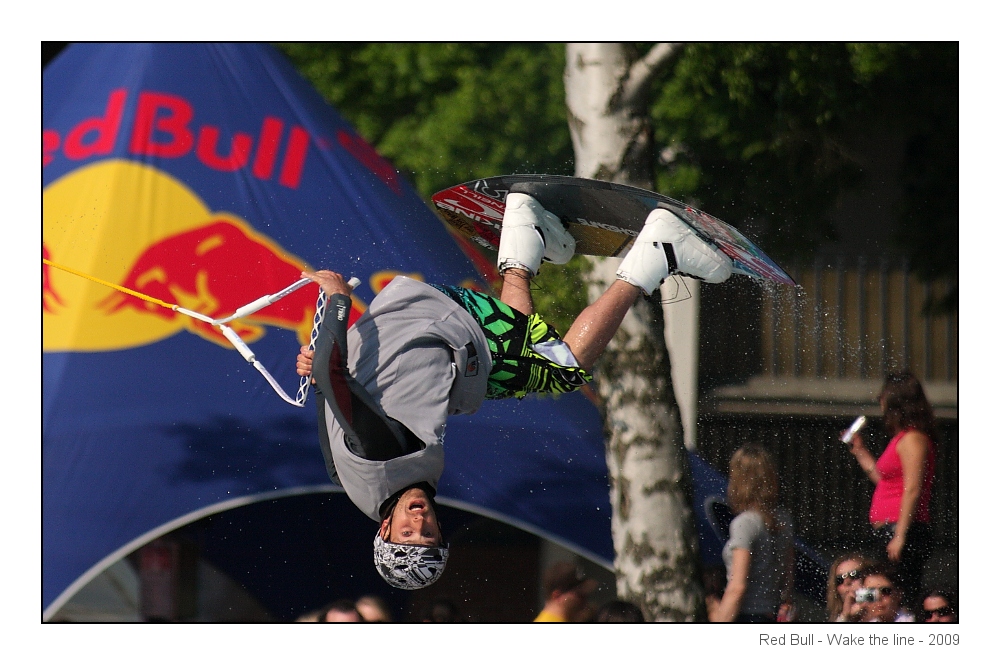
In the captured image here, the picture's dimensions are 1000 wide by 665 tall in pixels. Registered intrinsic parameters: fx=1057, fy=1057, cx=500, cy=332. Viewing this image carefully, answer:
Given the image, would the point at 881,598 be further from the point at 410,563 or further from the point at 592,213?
the point at 410,563

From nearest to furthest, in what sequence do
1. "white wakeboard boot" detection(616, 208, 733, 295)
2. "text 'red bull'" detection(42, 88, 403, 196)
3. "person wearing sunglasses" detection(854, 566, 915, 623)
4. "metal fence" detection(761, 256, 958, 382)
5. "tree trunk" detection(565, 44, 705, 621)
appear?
1. "white wakeboard boot" detection(616, 208, 733, 295)
2. "person wearing sunglasses" detection(854, 566, 915, 623)
3. "text 'red bull'" detection(42, 88, 403, 196)
4. "tree trunk" detection(565, 44, 705, 621)
5. "metal fence" detection(761, 256, 958, 382)

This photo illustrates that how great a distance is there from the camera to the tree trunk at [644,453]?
4.55 m

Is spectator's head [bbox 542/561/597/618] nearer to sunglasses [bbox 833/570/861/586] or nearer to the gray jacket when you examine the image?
sunglasses [bbox 833/570/861/586]

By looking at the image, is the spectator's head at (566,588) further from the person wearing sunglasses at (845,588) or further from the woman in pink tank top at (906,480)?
the woman in pink tank top at (906,480)

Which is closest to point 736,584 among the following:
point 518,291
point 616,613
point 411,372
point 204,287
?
point 616,613

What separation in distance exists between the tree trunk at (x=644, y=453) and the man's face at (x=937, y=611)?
3.01 feet

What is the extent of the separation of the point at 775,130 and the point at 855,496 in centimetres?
241

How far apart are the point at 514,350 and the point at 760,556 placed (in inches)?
54.9

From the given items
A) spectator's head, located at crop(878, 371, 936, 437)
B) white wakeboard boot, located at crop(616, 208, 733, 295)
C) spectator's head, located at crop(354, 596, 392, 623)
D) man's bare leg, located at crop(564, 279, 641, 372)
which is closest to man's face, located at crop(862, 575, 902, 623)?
spectator's head, located at crop(878, 371, 936, 437)

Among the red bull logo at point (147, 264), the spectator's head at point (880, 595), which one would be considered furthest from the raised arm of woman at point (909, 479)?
the red bull logo at point (147, 264)

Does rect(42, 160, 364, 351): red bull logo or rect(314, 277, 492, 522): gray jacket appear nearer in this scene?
rect(314, 277, 492, 522): gray jacket

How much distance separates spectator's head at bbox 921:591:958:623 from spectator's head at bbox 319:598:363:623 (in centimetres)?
217

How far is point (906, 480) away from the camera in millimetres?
3898

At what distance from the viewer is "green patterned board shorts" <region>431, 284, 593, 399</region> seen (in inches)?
125
